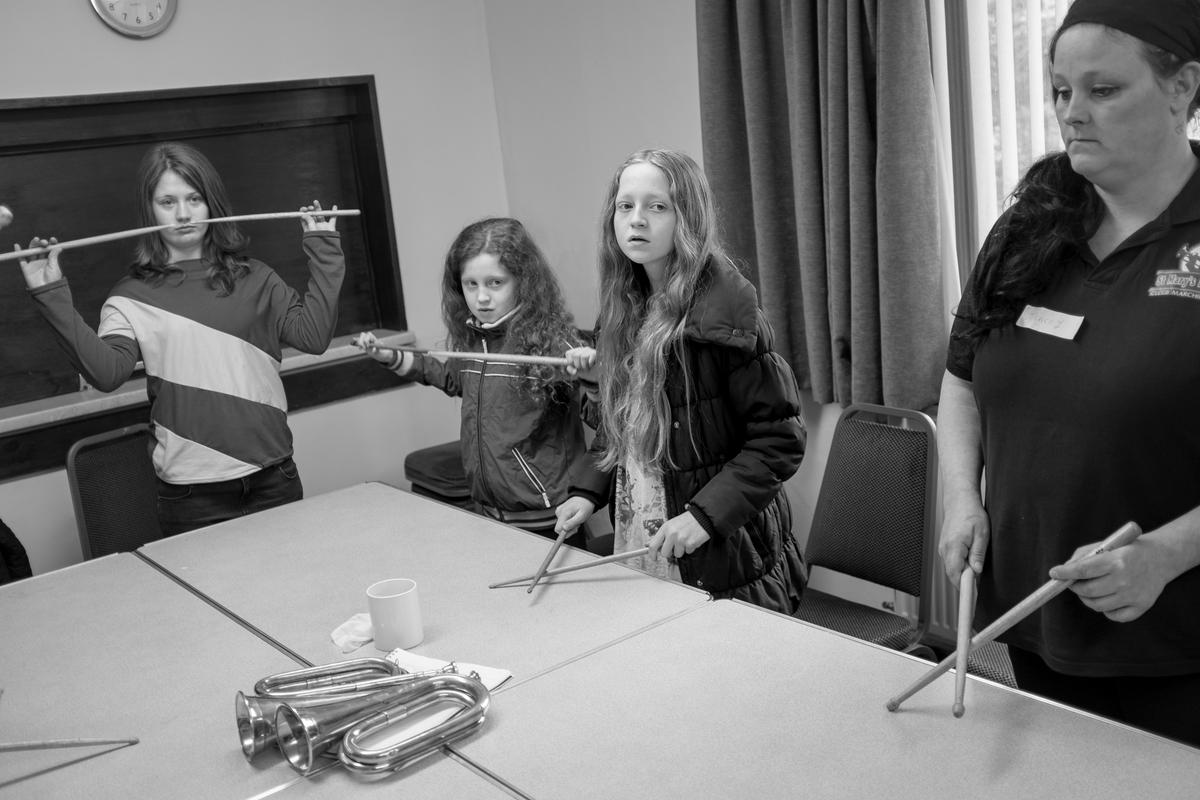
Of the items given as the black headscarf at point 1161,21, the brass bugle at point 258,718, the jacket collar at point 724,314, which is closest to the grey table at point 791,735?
the brass bugle at point 258,718

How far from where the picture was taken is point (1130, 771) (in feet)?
4.19

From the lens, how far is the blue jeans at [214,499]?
117 inches

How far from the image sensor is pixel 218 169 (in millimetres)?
3965

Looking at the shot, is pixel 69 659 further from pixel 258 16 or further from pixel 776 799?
pixel 258 16

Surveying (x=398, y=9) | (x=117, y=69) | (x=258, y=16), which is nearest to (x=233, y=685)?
(x=117, y=69)

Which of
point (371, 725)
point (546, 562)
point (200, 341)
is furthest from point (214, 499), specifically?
point (371, 725)

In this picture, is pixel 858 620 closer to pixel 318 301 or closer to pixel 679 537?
pixel 679 537

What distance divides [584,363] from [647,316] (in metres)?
0.34

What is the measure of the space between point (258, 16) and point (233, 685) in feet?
9.57

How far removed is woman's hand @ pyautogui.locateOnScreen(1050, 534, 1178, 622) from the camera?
1.30m

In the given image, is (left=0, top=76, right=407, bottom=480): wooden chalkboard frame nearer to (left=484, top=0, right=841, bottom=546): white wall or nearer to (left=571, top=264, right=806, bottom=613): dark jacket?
(left=484, top=0, right=841, bottom=546): white wall

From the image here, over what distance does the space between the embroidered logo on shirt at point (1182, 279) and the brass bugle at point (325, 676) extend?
50.0 inches

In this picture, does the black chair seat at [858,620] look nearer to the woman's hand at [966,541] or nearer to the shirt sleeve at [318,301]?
the woman's hand at [966,541]

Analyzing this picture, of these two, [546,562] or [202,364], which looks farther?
[202,364]
